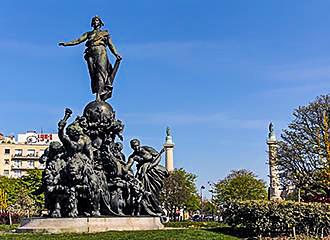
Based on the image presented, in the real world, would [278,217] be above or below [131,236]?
above

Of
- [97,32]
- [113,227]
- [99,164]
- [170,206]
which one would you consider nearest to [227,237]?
[113,227]

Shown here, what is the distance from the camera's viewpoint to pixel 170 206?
2372 inches

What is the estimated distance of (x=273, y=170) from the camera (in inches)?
2254

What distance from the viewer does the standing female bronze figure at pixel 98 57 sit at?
19172 mm

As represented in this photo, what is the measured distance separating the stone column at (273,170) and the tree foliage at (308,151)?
6.63ft

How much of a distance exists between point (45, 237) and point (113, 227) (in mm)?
2781

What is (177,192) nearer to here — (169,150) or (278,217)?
(169,150)

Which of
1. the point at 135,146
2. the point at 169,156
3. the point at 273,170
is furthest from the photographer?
the point at 169,156

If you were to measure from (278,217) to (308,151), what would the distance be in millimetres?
27841

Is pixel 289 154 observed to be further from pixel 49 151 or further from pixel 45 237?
pixel 45 237

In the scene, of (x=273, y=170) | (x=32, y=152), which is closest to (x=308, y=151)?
(x=273, y=170)

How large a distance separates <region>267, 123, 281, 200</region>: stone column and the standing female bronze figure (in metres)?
19.7

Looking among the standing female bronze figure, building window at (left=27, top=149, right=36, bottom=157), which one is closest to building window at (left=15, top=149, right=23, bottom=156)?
building window at (left=27, top=149, right=36, bottom=157)

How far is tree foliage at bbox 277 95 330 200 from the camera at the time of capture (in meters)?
40.0
